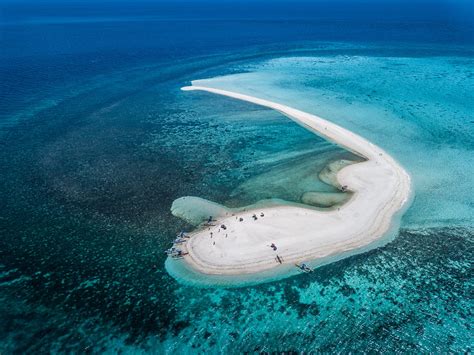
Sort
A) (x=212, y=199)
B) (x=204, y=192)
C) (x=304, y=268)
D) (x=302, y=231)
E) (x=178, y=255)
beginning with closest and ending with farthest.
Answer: (x=304, y=268)
(x=178, y=255)
(x=302, y=231)
(x=212, y=199)
(x=204, y=192)

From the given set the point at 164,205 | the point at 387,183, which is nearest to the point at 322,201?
the point at 387,183

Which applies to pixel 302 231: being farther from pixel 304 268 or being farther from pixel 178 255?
pixel 178 255

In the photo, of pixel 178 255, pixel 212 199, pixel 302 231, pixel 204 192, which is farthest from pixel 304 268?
pixel 204 192

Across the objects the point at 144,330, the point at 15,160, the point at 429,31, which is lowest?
the point at 144,330

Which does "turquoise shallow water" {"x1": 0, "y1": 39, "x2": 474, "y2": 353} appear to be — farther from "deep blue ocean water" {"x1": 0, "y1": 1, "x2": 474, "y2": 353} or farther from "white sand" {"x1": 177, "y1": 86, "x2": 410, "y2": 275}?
"white sand" {"x1": 177, "y1": 86, "x2": 410, "y2": 275}

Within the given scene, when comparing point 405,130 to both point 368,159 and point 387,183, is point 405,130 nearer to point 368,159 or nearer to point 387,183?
point 368,159

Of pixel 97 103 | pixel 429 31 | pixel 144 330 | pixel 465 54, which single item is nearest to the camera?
pixel 144 330
